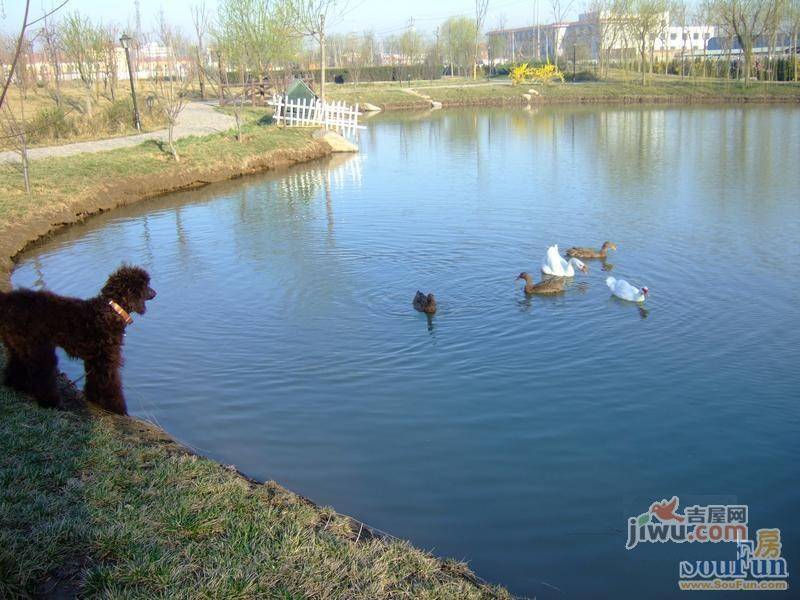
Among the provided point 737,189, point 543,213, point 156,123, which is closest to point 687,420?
point 543,213

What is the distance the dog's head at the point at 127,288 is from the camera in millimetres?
6285

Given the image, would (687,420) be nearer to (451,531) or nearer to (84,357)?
(451,531)

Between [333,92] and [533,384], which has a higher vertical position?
[333,92]

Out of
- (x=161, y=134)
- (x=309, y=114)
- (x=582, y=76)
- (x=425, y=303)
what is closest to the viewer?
(x=425, y=303)

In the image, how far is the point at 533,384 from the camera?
771cm

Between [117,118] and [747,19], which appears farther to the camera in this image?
[747,19]

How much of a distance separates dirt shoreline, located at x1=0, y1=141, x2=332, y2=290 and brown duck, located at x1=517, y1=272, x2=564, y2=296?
733cm

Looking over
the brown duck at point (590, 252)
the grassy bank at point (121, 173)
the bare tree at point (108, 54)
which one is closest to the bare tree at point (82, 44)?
the bare tree at point (108, 54)

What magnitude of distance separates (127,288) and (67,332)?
0.58 metres

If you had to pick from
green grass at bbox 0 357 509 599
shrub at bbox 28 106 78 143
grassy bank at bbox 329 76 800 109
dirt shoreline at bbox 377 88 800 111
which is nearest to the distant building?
grassy bank at bbox 329 76 800 109

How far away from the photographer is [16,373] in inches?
252

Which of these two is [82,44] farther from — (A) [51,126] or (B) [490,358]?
(B) [490,358]

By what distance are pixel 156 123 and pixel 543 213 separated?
19639 mm

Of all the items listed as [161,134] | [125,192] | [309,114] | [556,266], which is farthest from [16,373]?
[309,114]
